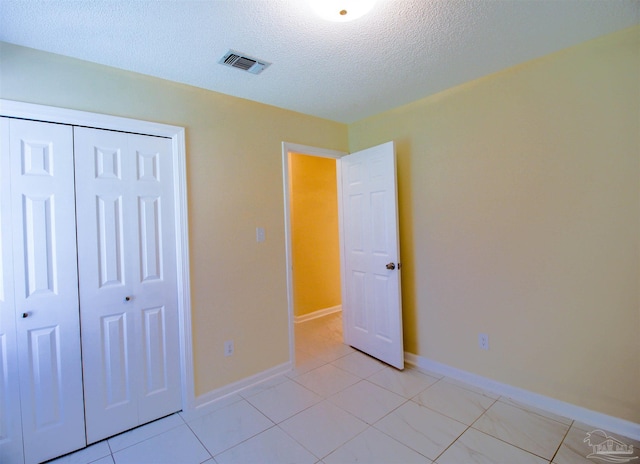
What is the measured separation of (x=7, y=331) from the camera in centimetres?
162

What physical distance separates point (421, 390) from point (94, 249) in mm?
2482

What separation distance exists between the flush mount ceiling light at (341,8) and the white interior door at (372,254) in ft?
4.31

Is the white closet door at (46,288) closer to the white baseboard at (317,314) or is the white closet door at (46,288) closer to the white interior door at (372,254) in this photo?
the white interior door at (372,254)

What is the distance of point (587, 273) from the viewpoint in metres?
1.83

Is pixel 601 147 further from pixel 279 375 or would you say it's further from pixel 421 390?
pixel 279 375

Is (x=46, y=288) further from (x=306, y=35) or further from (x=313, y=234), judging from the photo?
(x=313, y=234)

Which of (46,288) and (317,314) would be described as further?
(317,314)

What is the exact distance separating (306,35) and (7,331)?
2269 millimetres

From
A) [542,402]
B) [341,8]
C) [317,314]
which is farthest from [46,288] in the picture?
[542,402]

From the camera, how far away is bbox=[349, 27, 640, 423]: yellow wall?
67.7 inches

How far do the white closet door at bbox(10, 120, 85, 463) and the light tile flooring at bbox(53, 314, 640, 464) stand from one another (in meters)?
0.24

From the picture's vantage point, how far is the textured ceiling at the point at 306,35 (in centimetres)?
144

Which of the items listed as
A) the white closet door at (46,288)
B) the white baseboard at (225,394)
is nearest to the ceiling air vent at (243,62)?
the white closet door at (46,288)

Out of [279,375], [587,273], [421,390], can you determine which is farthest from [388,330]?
[587,273]
